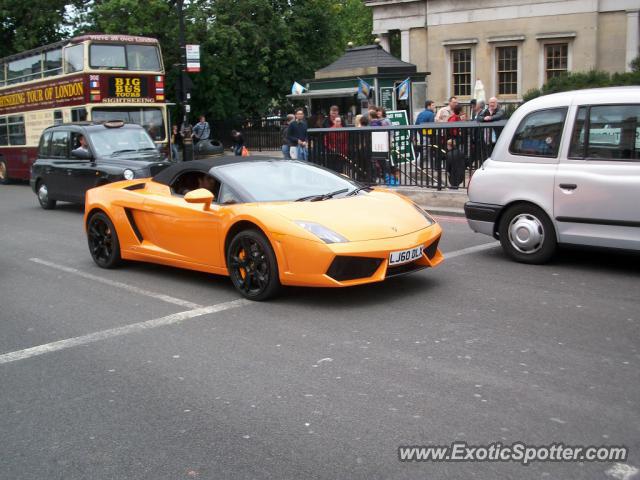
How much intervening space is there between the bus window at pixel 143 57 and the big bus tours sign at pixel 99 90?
31 cm

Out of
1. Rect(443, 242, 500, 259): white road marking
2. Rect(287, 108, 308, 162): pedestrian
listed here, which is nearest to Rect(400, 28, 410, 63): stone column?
Rect(287, 108, 308, 162): pedestrian

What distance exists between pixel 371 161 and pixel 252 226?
297 inches

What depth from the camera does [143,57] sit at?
21859 mm

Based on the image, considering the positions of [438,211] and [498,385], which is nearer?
[498,385]

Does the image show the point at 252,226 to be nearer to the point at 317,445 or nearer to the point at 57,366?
the point at 57,366

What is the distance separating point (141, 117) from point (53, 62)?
3.47 metres

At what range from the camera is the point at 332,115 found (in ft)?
61.1

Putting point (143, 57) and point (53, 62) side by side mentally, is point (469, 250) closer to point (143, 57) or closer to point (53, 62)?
point (143, 57)

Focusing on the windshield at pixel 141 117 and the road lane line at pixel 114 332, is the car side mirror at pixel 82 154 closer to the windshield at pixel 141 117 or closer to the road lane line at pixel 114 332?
the windshield at pixel 141 117

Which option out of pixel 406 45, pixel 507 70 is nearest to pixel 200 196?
pixel 507 70

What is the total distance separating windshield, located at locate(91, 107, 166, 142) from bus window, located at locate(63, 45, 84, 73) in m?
1.36

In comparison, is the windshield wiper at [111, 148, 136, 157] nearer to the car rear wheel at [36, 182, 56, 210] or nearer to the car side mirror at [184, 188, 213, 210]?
the car rear wheel at [36, 182, 56, 210]

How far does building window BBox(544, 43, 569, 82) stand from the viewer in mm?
28172

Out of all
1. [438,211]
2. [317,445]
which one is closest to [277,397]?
[317,445]
